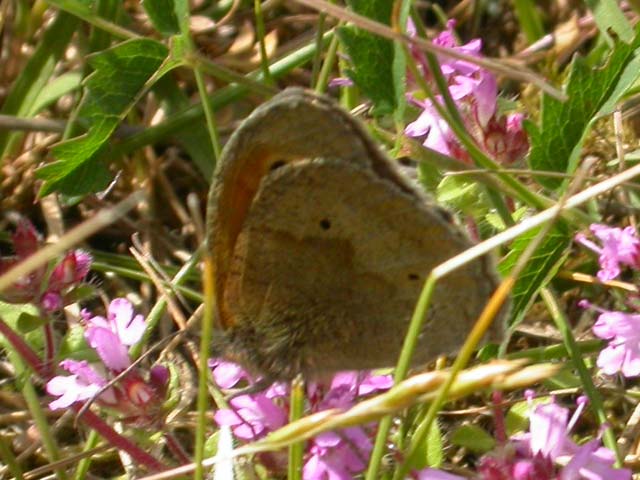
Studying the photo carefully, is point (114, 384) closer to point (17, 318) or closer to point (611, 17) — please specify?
point (17, 318)

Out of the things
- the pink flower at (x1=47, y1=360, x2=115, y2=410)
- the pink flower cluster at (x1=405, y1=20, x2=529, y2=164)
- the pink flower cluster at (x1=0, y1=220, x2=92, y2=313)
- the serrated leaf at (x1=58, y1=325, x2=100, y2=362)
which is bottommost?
the serrated leaf at (x1=58, y1=325, x2=100, y2=362)

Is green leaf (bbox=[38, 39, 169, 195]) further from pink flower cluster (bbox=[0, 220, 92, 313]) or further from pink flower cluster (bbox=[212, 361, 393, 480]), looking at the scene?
pink flower cluster (bbox=[212, 361, 393, 480])

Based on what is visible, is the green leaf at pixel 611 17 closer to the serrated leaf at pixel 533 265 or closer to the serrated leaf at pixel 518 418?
the serrated leaf at pixel 533 265

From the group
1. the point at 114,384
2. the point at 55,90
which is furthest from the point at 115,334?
the point at 55,90

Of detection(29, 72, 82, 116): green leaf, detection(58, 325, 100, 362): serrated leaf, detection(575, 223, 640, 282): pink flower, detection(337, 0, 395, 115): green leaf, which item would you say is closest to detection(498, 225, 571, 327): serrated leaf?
detection(575, 223, 640, 282): pink flower

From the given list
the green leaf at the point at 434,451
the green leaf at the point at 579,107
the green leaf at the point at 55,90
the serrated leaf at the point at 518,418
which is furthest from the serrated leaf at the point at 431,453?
the green leaf at the point at 55,90

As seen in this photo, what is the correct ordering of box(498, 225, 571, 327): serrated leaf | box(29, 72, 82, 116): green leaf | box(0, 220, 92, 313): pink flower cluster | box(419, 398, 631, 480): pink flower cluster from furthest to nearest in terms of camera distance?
box(29, 72, 82, 116): green leaf → box(0, 220, 92, 313): pink flower cluster → box(498, 225, 571, 327): serrated leaf → box(419, 398, 631, 480): pink flower cluster

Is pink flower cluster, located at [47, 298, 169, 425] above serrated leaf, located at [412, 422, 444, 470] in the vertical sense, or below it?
above

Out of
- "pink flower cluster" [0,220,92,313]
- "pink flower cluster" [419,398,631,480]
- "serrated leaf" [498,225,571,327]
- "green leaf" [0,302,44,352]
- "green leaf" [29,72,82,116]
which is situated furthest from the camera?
"green leaf" [29,72,82,116]
